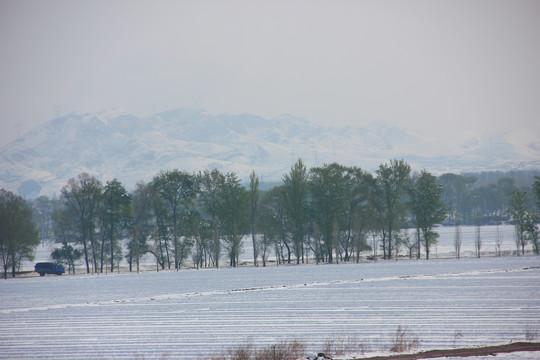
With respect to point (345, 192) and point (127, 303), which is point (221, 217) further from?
point (127, 303)

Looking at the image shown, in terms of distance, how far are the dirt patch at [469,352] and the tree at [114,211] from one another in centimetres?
5926

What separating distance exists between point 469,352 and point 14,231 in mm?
60818

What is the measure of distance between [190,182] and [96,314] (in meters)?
42.8

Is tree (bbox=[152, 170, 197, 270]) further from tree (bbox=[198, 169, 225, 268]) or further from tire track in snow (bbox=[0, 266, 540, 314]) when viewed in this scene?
tire track in snow (bbox=[0, 266, 540, 314])

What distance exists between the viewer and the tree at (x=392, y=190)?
76812mm

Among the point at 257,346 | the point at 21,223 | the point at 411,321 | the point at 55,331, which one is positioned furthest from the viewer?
the point at 21,223

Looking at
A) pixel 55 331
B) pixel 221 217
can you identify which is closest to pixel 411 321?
pixel 55 331

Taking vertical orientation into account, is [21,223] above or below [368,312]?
above

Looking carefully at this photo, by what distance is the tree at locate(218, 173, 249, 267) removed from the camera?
247ft

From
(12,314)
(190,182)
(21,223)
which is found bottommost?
(12,314)

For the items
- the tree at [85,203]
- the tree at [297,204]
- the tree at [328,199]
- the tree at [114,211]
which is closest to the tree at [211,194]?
the tree at [297,204]

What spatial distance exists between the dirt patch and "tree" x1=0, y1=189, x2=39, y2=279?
59214 millimetres

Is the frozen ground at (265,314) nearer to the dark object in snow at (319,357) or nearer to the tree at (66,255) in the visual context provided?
the dark object in snow at (319,357)

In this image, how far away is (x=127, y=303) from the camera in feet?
126
